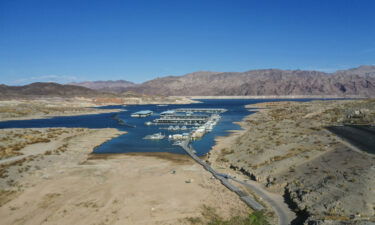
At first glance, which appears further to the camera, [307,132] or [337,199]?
[307,132]

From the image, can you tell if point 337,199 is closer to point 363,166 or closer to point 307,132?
point 363,166

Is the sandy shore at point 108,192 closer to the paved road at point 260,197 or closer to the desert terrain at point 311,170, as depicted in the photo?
the paved road at point 260,197

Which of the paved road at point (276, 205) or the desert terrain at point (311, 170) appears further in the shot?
the paved road at point (276, 205)

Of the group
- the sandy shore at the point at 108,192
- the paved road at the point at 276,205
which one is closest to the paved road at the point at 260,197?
the paved road at the point at 276,205

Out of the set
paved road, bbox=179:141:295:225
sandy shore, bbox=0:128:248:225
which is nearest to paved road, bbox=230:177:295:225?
paved road, bbox=179:141:295:225

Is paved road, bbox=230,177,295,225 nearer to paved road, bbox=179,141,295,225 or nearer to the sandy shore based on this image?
paved road, bbox=179,141,295,225

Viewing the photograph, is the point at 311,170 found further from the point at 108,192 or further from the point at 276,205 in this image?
the point at 108,192

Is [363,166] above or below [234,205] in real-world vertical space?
above

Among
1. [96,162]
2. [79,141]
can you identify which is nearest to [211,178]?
[96,162]
